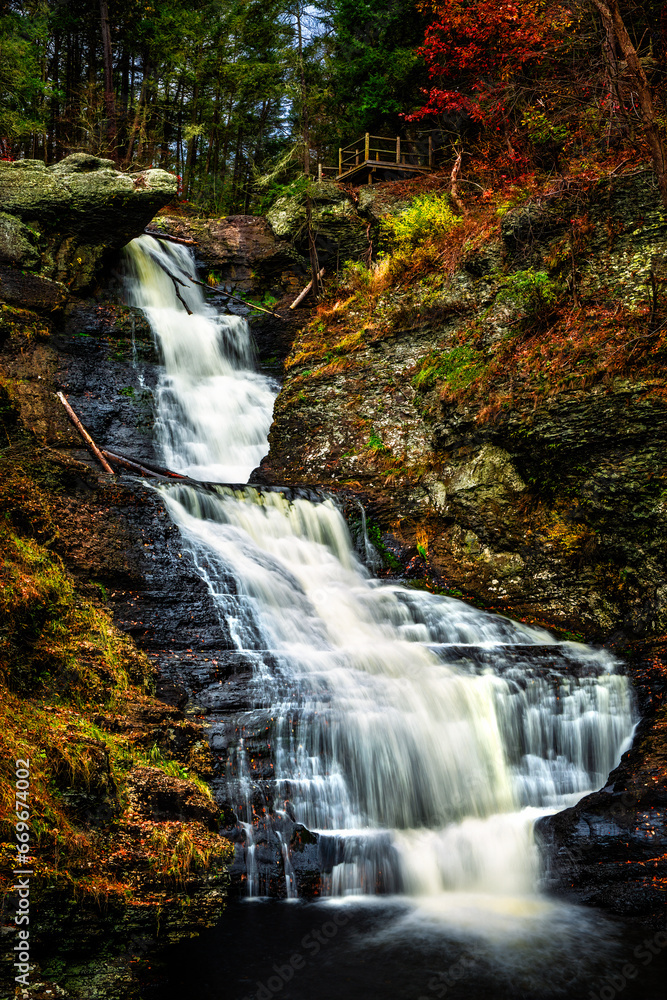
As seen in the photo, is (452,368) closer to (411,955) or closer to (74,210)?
(74,210)

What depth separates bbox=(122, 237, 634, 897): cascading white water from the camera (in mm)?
6043

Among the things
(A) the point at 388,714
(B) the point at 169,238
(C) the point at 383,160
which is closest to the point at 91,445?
(A) the point at 388,714

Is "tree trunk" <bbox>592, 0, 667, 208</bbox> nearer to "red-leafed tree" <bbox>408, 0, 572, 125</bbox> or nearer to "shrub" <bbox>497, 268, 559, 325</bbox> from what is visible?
"shrub" <bbox>497, 268, 559, 325</bbox>

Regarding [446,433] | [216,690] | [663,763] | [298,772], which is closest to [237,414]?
[446,433]

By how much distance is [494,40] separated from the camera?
48.3ft

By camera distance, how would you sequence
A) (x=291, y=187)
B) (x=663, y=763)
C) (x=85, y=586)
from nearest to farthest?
(x=663, y=763) → (x=85, y=586) → (x=291, y=187)

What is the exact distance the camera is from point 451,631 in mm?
8867

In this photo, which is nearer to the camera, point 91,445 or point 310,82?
point 91,445

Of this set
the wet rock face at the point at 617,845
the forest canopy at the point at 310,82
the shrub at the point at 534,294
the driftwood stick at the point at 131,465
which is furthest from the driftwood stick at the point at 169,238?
the wet rock face at the point at 617,845

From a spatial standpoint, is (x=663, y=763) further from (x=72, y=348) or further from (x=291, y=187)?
Result: (x=291, y=187)

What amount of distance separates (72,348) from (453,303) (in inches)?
297

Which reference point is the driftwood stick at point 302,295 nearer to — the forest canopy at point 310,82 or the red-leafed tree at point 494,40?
the forest canopy at point 310,82

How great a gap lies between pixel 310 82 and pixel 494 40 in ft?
18.4

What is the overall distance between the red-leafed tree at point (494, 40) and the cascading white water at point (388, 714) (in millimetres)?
9163
